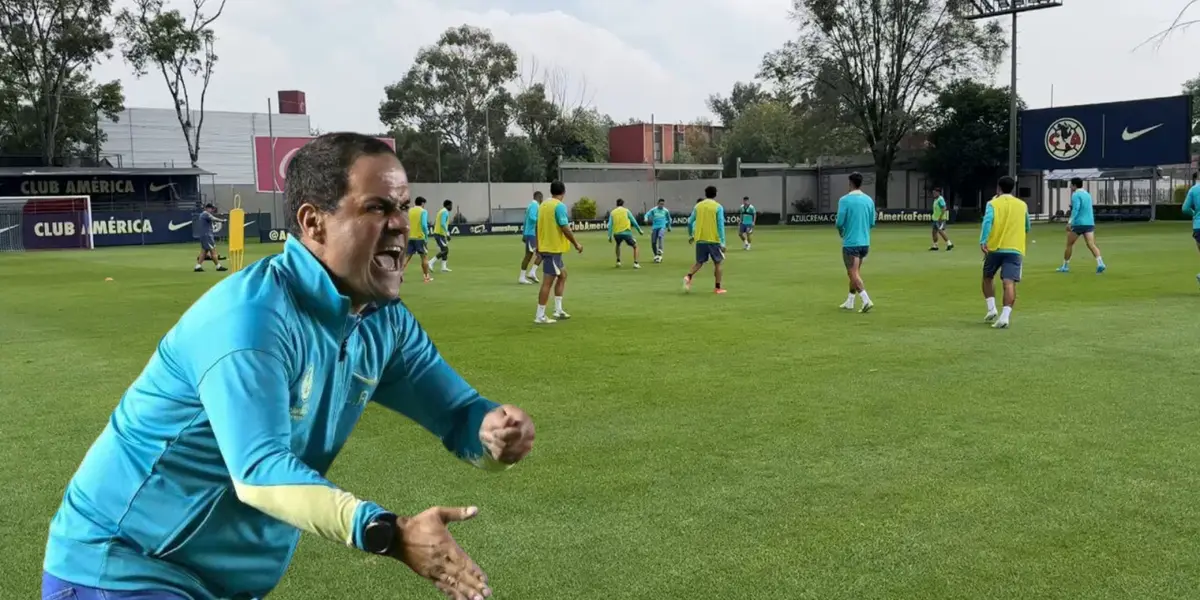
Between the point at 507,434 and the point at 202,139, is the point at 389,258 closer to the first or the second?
the point at 507,434

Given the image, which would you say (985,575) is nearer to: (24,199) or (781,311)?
(781,311)

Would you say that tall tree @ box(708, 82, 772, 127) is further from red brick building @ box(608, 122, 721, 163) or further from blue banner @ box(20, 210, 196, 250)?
blue banner @ box(20, 210, 196, 250)

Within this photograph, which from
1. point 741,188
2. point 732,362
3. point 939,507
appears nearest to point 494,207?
point 741,188

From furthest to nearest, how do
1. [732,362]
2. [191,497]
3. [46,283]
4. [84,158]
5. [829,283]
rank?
[84,158]
[46,283]
[829,283]
[732,362]
[191,497]

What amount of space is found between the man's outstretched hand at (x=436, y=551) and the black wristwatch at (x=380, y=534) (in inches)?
0.5

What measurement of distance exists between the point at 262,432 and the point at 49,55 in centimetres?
5795

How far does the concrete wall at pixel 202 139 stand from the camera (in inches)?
2248

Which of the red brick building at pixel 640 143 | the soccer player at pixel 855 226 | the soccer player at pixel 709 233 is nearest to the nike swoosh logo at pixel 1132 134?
the soccer player at pixel 709 233

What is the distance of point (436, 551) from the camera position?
163 centimetres

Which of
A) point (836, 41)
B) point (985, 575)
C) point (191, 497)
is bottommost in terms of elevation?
point (985, 575)

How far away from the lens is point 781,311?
14.0 m

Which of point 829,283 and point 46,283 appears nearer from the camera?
point 829,283

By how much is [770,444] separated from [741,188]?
55797 millimetres

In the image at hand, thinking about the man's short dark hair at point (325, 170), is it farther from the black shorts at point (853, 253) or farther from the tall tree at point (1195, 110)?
the tall tree at point (1195, 110)
